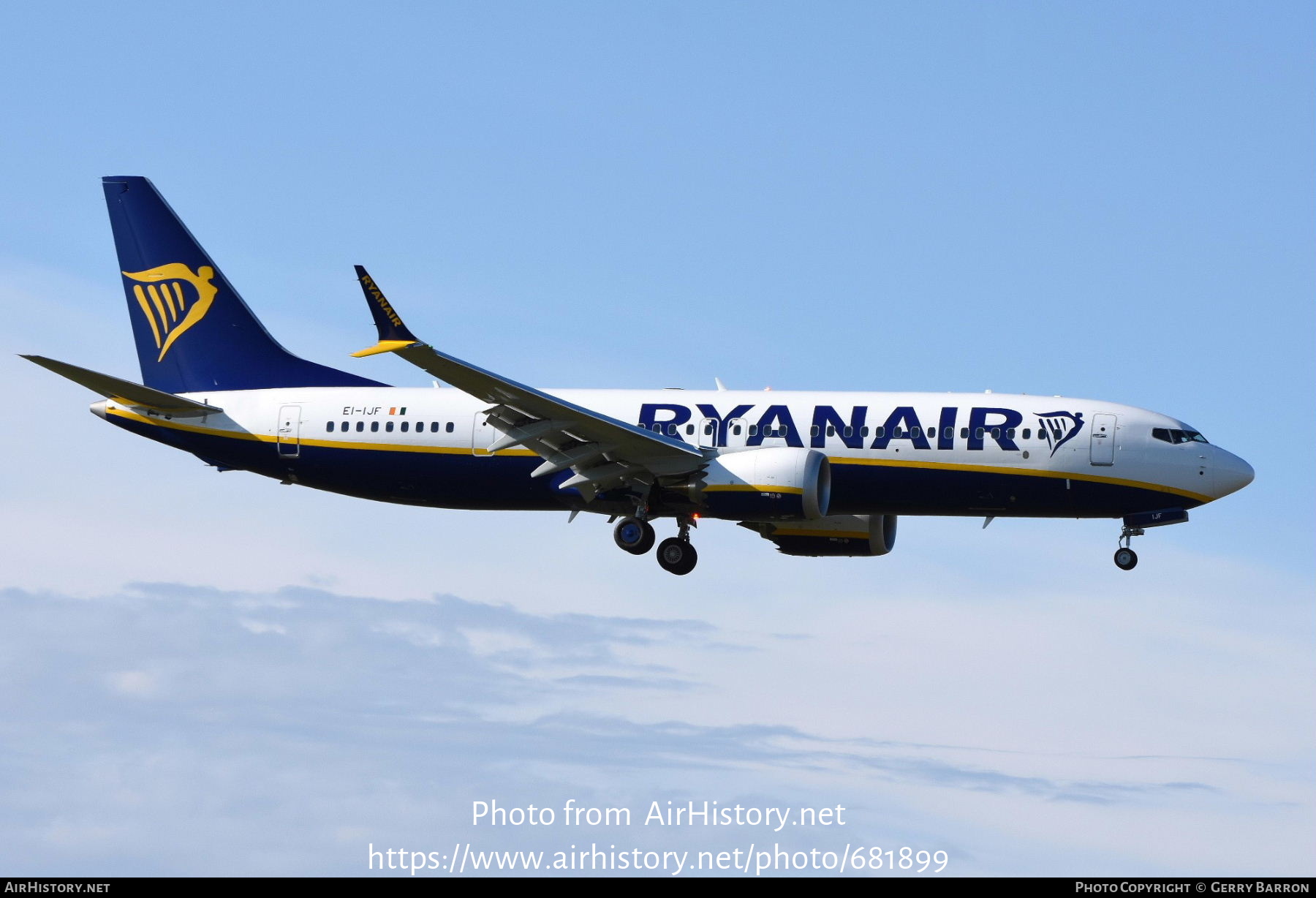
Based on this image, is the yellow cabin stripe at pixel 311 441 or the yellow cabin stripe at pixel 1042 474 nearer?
the yellow cabin stripe at pixel 1042 474

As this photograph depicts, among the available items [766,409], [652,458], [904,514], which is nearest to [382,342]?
[652,458]

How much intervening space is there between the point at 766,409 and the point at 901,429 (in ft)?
11.7

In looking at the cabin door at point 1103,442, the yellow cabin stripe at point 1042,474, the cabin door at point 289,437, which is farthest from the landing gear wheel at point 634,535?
the cabin door at point 1103,442

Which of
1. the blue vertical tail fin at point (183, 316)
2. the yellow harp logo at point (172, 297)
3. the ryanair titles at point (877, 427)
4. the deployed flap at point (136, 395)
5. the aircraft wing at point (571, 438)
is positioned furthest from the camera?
the yellow harp logo at point (172, 297)

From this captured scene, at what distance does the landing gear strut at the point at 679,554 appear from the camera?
1684 inches

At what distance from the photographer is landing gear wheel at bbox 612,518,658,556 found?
42.0 m

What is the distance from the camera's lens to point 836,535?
150 feet

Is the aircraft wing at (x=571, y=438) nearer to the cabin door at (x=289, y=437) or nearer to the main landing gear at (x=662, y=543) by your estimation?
the main landing gear at (x=662, y=543)

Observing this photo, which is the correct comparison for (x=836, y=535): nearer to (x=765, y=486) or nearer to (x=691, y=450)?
(x=765, y=486)

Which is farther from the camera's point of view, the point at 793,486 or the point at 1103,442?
the point at 1103,442

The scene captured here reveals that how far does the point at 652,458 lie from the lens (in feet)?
132

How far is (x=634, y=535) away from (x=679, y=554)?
5.07ft

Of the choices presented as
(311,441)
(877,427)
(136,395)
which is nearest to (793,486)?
(877,427)

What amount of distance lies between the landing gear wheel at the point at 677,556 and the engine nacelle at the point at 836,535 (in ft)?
11.8
